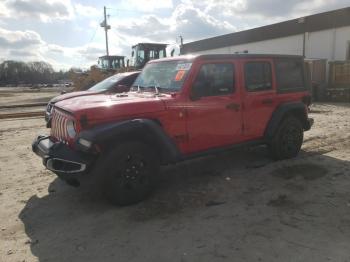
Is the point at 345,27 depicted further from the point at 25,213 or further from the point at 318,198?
the point at 25,213

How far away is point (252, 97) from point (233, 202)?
1994 mm

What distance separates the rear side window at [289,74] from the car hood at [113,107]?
97.5 inches

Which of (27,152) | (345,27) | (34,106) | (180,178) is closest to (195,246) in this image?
(180,178)

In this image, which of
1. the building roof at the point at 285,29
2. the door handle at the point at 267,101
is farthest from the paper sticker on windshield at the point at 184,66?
the building roof at the point at 285,29

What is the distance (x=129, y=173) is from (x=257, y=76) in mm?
2898

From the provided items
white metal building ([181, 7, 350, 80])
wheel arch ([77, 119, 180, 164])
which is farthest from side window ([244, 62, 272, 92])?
white metal building ([181, 7, 350, 80])

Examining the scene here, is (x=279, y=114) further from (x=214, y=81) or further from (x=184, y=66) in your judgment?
(x=184, y=66)

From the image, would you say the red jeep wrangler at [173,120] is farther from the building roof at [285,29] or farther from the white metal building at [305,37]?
the building roof at [285,29]

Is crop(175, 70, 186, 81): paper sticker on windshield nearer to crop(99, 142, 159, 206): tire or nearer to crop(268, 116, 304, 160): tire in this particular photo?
crop(99, 142, 159, 206): tire

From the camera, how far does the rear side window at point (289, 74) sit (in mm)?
6581

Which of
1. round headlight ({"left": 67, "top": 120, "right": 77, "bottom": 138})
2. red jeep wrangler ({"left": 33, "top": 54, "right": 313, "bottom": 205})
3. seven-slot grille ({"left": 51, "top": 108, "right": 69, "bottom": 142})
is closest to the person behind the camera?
red jeep wrangler ({"left": 33, "top": 54, "right": 313, "bottom": 205})

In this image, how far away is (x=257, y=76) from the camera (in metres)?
6.20

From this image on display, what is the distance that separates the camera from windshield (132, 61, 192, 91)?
538cm

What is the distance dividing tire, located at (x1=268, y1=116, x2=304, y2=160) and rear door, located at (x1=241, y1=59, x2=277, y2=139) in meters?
0.39
